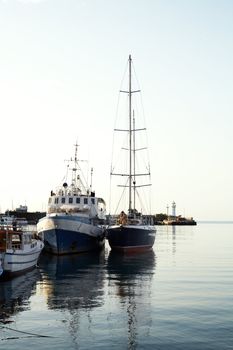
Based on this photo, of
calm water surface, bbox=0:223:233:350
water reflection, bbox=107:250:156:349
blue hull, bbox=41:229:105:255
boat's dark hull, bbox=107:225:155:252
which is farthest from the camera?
boat's dark hull, bbox=107:225:155:252

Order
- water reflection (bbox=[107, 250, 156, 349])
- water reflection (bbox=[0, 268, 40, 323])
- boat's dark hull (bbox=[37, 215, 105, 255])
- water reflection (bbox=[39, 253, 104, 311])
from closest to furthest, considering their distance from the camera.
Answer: water reflection (bbox=[107, 250, 156, 349])
water reflection (bbox=[0, 268, 40, 323])
water reflection (bbox=[39, 253, 104, 311])
boat's dark hull (bbox=[37, 215, 105, 255])

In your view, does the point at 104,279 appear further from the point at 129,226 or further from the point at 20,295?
the point at 129,226

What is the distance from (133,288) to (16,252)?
369 inches

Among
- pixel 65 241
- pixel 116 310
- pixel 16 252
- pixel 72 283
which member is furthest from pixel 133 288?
pixel 65 241

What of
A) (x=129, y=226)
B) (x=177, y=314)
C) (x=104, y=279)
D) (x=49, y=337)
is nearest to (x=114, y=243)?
(x=129, y=226)

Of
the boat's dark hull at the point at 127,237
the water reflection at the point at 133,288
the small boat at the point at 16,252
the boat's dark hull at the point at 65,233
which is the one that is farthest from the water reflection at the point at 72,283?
the boat's dark hull at the point at 127,237

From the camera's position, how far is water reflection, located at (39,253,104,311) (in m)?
23.4

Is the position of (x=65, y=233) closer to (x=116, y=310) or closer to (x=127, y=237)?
(x=127, y=237)

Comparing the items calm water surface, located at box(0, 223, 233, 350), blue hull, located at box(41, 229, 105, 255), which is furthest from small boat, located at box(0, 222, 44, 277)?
blue hull, located at box(41, 229, 105, 255)

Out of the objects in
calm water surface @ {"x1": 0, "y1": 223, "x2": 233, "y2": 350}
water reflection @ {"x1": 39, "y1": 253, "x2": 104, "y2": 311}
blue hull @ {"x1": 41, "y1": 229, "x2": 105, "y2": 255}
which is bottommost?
calm water surface @ {"x1": 0, "y1": 223, "x2": 233, "y2": 350}

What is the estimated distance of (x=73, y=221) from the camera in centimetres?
5344

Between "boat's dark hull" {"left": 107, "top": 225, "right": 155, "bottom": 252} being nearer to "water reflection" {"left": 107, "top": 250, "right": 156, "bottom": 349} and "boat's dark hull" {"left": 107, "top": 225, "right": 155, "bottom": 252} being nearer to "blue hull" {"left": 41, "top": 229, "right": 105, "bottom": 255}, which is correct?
"blue hull" {"left": 41, "top": 229, "right": 105, "bottom": 255}

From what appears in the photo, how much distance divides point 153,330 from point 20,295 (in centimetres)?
1014

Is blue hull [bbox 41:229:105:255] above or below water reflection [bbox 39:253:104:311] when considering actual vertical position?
above
